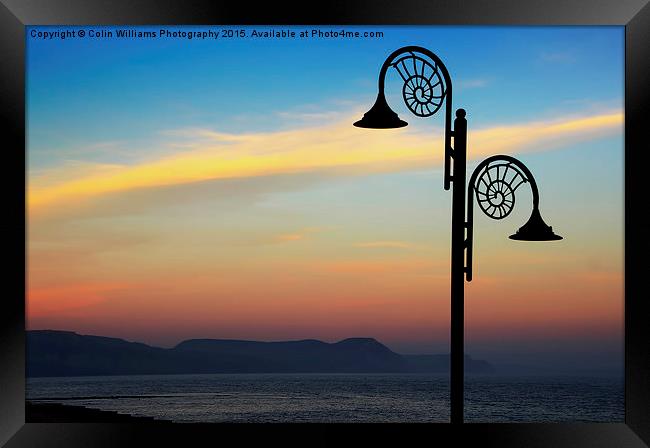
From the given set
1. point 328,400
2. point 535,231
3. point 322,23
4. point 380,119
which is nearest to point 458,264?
point 380,119

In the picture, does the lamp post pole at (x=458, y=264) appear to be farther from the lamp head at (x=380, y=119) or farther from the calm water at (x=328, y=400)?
the calm water at (x=328, y=400)

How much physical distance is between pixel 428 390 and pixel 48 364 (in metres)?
74.1

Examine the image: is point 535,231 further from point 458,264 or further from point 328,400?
point 328,400

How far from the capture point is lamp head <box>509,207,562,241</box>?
8.67 meters

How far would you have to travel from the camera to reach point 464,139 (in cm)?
741

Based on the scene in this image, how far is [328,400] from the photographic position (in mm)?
129875

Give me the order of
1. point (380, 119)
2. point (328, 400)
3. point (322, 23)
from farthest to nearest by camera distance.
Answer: point (328, 400) < point (380, 119) < point (322, 23)

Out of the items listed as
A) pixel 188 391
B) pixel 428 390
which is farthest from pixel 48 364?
pixel 428 390

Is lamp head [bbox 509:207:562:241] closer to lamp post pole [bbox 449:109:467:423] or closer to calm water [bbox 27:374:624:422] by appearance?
lamp post pole [bbox 449:109:467:423]

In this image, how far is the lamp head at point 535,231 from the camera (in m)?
8.67

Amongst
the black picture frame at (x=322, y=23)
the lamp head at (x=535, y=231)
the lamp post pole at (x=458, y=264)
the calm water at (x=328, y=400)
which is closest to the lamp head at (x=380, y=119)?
the lamp post pole at (x=458, y=264)

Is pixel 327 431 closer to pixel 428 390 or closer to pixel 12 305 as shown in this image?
pixel 12 305

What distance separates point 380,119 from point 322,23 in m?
0.96

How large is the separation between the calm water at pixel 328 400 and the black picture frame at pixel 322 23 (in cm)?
7631
